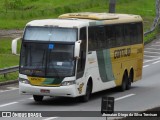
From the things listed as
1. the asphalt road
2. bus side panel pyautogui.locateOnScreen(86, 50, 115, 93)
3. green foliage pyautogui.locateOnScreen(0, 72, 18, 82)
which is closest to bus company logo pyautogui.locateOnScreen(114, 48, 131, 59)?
bus side panel pyautogui.locateOnScreen(86, 50, 115, 93)

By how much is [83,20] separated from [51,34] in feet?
6.20

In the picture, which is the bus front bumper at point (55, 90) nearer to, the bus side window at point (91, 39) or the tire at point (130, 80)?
the bus side window at point (91, 39)

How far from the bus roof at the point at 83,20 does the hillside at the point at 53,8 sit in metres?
29.6

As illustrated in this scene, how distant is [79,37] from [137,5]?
57.0m

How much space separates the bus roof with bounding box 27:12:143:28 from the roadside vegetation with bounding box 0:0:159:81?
932 inches

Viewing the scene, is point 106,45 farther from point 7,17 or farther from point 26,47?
point 7,17

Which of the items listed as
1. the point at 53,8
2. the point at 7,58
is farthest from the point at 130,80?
the point at 53,8

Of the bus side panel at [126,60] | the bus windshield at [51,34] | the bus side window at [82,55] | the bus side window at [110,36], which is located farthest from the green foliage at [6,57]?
the bus side window at [82,55]

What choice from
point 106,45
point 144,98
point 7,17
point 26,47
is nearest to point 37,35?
point 26,47

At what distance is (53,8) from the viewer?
235ft

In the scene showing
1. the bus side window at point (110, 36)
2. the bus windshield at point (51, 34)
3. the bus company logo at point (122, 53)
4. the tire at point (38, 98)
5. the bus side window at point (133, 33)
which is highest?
the bus windshield at point (51, 34)

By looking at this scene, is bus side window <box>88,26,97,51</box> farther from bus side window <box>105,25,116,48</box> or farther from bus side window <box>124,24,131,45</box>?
bus side window <box>124,24,131,45</box>

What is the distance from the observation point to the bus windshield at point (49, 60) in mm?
23156

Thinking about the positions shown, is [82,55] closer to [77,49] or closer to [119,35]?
[77,49]
